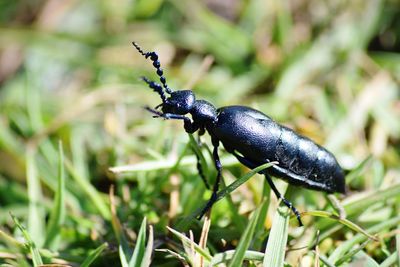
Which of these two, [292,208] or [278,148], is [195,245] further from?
[278,148]

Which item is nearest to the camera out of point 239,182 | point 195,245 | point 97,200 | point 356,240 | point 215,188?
point 195,245

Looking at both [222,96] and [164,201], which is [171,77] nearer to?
[222,96]

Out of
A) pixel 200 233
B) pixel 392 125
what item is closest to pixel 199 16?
pixel 392 125

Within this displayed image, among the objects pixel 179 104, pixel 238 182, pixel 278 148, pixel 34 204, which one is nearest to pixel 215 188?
pixel 238 182

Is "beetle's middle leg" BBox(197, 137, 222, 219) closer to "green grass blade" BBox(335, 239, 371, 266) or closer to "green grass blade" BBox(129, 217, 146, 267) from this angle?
"green grass blade" BBox(129, 217, 146, 267)

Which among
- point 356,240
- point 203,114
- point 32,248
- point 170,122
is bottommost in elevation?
point 32,248

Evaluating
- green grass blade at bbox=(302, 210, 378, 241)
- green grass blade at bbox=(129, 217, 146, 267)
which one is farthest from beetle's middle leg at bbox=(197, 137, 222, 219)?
green grass blade at bbox=(302, 210, 378, 241)
